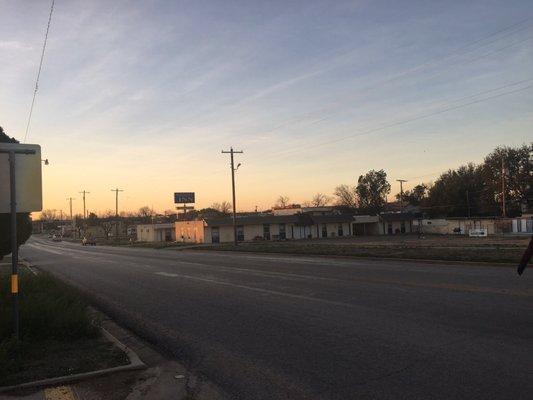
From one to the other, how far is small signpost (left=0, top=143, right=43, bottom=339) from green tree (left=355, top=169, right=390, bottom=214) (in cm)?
12302

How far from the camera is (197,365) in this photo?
24.2 feet

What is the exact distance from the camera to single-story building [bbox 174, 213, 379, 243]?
72375mm

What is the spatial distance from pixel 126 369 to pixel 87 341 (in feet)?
6.32

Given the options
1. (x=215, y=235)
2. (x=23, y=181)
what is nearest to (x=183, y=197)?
(x=215, y=235)

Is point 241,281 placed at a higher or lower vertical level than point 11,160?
lower

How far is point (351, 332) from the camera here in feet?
28.3

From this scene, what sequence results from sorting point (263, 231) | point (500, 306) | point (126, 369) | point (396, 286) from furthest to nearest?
point (263, 231) → point (396, 286) → point (500, 306) → point (126, 369)

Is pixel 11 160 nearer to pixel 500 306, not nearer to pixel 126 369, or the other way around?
pixel 126 369

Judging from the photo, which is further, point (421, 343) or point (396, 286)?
point (396, 286)

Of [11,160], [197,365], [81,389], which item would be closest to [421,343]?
[197,365]

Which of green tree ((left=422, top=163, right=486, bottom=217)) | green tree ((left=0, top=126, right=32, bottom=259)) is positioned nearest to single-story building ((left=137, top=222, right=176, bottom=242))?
green tree ((left=422, top=163, right=486, bottom=217))

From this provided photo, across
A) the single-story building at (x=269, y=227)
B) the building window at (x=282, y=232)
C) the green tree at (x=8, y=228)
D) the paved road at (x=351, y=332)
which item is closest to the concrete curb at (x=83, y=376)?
the paved road at (x=351, y=332)

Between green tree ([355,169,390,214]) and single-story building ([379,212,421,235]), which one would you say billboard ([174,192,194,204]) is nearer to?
single-story building ([379,212,421,235])

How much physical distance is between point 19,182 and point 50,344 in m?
2.56
